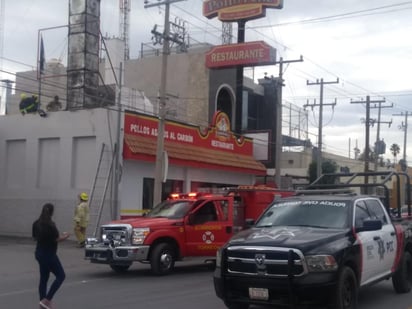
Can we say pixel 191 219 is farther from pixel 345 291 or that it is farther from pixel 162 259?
pixel 345 291

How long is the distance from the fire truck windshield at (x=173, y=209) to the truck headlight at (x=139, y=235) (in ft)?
4.00

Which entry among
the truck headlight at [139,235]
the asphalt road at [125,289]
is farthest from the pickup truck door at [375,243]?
the truck headlight at [139,235]

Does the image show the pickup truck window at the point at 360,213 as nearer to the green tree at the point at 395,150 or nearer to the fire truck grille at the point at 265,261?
the fire truck grille at the point at 265,261

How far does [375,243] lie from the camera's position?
10172 mm

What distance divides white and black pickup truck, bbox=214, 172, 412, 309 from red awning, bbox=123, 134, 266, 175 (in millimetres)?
14593

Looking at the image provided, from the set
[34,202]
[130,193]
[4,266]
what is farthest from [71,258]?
[34,202]

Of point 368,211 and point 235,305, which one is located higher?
point 368,211

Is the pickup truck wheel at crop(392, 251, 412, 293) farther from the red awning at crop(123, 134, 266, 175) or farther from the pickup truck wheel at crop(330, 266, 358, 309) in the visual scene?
the red awning at crop(123, 134, 266, 175)

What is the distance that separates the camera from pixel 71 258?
19078 millimetres

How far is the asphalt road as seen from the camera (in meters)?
10.8

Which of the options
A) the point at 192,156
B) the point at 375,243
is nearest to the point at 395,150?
the point at 192,156

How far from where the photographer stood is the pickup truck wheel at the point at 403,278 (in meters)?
11.7

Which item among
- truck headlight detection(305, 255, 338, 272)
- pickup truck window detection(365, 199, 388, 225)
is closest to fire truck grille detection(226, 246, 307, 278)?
truck headlight detection(305, 255, 338, 272)

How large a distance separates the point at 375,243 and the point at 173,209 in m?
7.08
